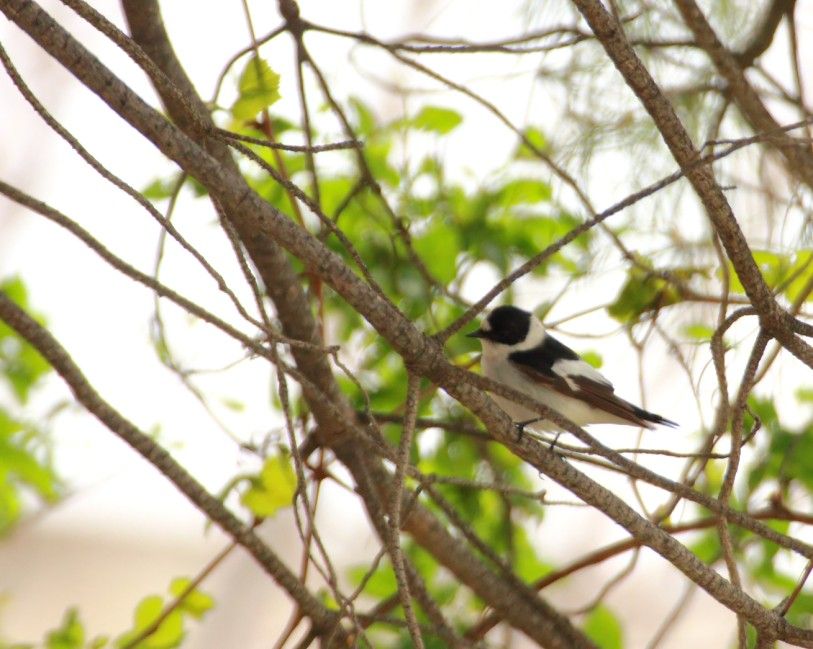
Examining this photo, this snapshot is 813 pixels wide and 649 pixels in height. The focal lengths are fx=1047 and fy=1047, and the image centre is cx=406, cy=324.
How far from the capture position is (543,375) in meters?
2.66

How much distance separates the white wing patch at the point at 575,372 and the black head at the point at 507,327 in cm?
15

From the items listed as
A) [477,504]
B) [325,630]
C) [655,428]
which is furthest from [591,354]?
[325,630]

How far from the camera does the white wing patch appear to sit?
2562mm

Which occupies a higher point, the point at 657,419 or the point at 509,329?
the point at 509,329

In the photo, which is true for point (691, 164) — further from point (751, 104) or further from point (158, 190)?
point (158, 190)

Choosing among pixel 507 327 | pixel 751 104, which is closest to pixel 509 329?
pixel 507 327

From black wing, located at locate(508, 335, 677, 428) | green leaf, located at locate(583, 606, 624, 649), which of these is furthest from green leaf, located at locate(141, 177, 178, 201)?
green leaf, located at locate(583, 606, 624, 649)

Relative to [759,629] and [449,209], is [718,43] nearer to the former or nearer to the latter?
[449,209]

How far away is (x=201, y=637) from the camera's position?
6.10 m

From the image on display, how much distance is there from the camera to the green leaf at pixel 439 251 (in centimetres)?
232

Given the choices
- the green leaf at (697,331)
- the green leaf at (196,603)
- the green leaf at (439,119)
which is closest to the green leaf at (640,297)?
the green leaf at (697,331)

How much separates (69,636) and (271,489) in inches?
20.1

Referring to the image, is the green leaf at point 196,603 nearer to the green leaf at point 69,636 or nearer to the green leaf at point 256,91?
the green leaf at point 69,636

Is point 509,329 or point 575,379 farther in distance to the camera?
point 509,329
